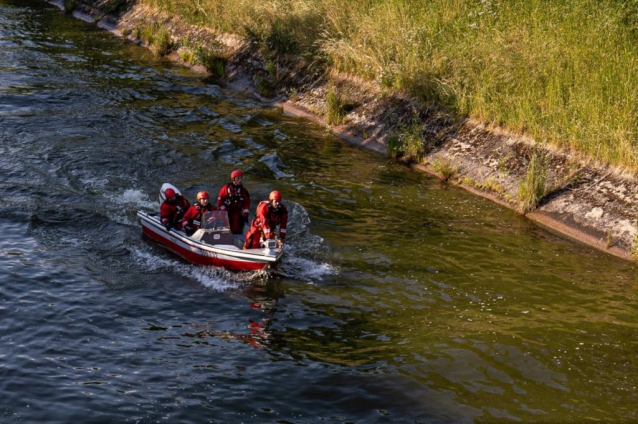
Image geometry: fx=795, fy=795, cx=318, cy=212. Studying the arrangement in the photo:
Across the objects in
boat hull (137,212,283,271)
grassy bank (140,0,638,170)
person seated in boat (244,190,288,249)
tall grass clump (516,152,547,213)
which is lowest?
boat hull (137,212,283,271)

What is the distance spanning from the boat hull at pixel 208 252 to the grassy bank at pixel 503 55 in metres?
8.35

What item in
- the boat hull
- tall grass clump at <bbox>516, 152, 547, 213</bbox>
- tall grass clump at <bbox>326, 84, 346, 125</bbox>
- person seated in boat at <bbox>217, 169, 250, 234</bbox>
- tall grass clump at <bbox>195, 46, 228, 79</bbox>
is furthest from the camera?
tall grass clump at <bbox>195, 46, 228, 79</bbox>

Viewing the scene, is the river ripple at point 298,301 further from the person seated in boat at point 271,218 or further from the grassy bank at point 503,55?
the grassy bank at point 503,55

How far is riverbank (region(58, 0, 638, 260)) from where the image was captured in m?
17.7

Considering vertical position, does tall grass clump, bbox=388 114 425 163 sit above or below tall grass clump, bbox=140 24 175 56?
below

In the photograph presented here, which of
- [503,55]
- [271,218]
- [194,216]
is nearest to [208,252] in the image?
[194,216]

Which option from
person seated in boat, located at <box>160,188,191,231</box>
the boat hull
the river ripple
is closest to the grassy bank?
the river ripple

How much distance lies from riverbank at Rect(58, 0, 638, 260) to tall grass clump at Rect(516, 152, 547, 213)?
0.31ft

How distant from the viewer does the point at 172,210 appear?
17422 mm

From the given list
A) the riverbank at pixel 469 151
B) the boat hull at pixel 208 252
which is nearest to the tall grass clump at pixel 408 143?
the riverbank at pixel 469 151

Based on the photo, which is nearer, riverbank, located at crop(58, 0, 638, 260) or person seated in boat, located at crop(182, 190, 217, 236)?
person seated in boat, located at crop(182, 190, 217, 236)

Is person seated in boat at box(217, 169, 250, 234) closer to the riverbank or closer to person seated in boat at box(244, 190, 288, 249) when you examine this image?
person seated in boat at box(244, 190, 288, 249)

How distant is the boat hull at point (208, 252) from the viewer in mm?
15797

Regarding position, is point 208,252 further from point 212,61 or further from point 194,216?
point 212,61
